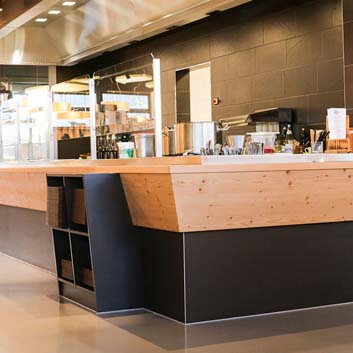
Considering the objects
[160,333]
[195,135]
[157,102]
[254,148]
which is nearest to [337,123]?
[254,148]

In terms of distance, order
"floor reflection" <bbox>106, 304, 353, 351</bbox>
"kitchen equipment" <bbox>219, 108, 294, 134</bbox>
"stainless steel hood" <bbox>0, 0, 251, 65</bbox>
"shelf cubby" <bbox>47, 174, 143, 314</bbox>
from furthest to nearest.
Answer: "stainless steel hood" <bbox>0, 0, 251, 65</bbox>
"kitchen equipment" <bbox>219, 108, 294, 134</bbox>
"shelf cubby" <bbox>47, 174, 143, 314</bbox>
"floor reflection" <bbox>106, 304, 353, 351</bbox>

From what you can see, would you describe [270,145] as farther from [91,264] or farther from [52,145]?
[52,145]

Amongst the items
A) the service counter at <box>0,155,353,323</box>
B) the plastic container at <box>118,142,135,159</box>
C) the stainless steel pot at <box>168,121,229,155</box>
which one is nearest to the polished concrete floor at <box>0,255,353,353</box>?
the service counter at <box>0,155,353,323</box>

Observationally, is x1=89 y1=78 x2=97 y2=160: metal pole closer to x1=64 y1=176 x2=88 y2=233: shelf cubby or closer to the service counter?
x1=64 y1=176 x2=88 y2=233: shelf cubby

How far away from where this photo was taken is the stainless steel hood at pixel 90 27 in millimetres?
7973

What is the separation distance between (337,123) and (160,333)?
6.59ft

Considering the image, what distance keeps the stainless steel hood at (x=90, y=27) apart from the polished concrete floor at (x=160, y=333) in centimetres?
362

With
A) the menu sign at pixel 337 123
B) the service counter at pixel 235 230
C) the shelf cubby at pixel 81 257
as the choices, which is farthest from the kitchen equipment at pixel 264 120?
the shelf cubby at pixel 81 257

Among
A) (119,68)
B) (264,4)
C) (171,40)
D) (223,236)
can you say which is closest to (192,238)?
(223,236)

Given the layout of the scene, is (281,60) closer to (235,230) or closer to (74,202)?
(74,202)

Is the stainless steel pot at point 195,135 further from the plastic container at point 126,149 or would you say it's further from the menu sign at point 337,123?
the plastic container at point 126,149

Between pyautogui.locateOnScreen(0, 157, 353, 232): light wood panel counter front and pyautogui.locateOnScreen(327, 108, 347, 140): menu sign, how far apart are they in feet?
2.06

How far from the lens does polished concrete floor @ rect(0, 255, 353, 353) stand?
3971 millimetres

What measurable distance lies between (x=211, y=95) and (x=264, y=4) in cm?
146
